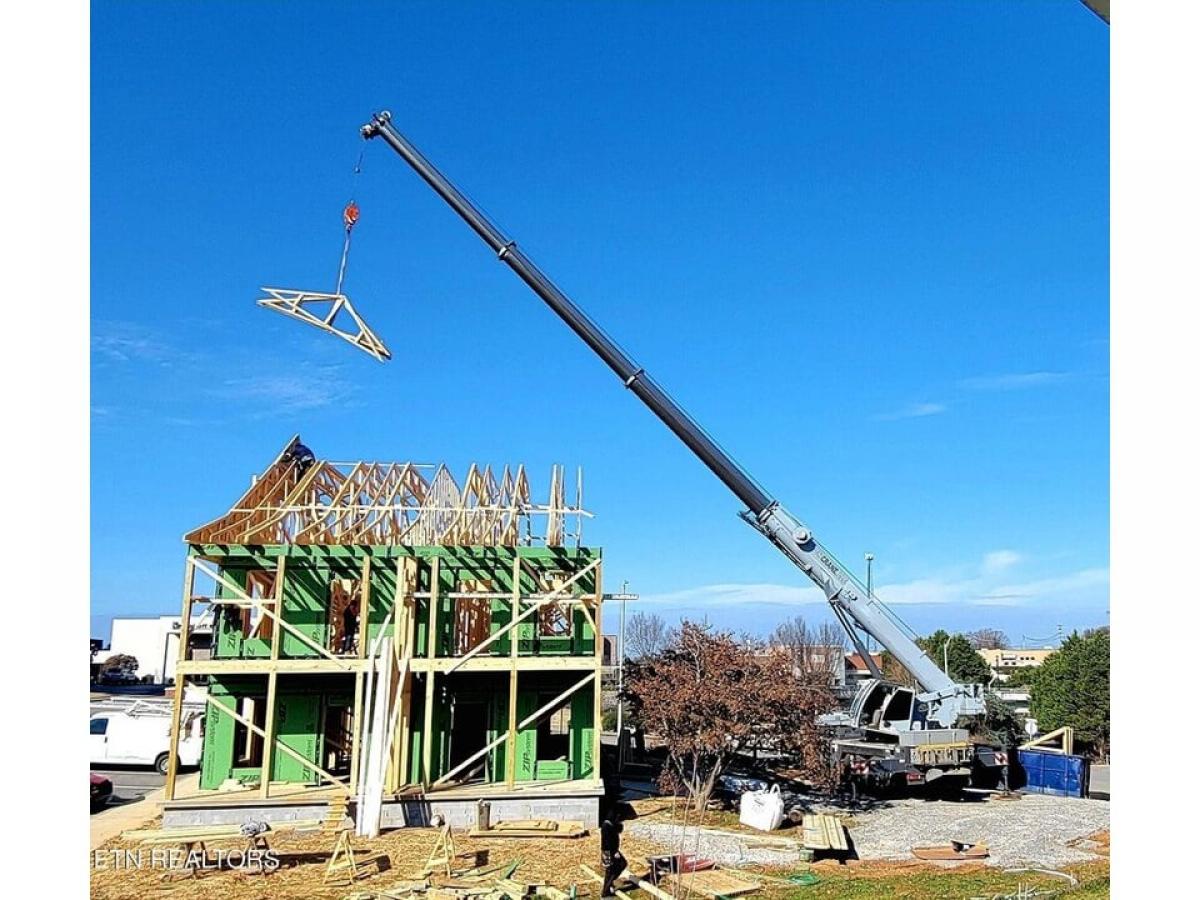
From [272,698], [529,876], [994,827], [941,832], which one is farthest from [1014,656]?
[272,698]

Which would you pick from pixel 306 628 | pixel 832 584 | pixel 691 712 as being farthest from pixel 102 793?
pixel 832 584

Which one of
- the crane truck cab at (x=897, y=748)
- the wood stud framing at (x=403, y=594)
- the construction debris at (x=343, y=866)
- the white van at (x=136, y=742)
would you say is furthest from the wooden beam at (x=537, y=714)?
the white van at (x=136, y=742)

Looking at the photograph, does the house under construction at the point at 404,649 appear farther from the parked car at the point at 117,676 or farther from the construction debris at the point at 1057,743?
the parked car at the point at 117,676

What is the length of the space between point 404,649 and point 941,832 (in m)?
10.5

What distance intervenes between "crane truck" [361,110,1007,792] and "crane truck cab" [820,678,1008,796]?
0.07 feet

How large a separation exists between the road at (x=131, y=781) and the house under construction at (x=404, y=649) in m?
3.98

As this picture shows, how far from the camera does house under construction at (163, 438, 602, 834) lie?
16.6m

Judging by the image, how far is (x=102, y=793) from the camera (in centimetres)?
1961

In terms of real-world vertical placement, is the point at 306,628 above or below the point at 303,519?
below
